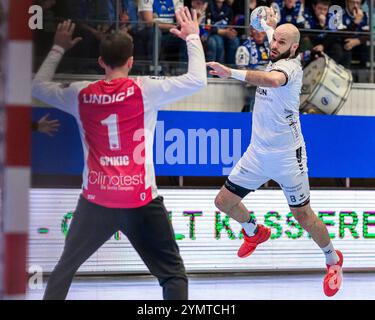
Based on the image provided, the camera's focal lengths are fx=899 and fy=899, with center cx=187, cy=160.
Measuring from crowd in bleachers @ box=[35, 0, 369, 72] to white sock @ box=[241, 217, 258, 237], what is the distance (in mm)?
2127

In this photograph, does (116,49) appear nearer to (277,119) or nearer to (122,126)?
(122,126)

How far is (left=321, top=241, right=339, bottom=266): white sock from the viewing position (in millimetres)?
7711

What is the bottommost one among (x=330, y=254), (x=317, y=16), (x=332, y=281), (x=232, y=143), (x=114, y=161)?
(x=332, y=281)

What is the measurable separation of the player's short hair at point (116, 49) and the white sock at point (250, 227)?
3.08 metres

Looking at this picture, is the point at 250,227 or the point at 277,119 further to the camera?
the point at 250,227

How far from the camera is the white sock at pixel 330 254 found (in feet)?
25.3

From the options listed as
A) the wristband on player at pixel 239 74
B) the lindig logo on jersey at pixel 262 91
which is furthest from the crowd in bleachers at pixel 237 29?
the wristband on player at pixel 239 74

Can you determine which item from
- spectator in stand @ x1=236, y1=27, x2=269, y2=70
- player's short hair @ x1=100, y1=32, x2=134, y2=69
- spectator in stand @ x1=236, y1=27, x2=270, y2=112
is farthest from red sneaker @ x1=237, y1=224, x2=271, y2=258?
player's short hair @ x1=100, y1=32, x2=134, y2=69

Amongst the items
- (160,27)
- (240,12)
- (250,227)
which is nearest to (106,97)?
(250,227)

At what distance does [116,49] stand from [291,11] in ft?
20.5

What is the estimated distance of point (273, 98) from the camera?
24.4ft

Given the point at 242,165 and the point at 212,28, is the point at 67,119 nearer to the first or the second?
the point at 242,165

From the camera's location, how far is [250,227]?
799 centimetres
